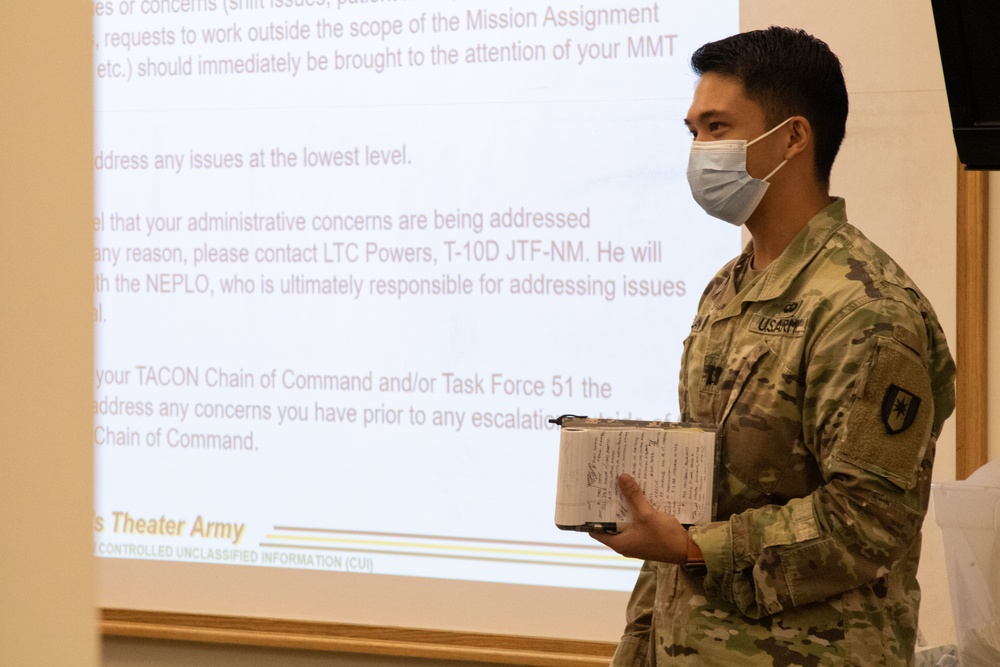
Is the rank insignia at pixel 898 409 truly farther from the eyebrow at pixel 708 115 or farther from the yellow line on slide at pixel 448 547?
the yellow line on slide at pixel 448 547

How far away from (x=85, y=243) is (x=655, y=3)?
230 centimetres

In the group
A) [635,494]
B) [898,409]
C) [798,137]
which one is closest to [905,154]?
[798,137]

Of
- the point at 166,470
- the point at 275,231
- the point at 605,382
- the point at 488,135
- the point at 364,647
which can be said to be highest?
the point at 488,135

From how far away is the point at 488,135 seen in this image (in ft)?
8.51

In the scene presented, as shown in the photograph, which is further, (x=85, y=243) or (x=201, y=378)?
(x=201, y=378)

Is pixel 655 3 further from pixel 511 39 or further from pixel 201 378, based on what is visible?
pixel 201 378

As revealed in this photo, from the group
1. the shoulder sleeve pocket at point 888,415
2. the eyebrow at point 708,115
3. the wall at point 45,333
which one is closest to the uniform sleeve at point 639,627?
the shoulder sleeve pocket at point 888,415

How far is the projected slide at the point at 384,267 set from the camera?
249cm

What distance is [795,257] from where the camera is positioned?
1396 millimetres

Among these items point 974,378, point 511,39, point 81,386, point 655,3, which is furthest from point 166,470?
point 81,386

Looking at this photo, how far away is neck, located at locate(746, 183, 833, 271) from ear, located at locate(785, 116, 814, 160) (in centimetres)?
5

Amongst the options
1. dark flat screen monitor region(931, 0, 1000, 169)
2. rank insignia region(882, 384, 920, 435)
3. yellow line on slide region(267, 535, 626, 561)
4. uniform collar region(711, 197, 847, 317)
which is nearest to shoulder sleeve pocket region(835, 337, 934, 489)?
rank insignia region(882, 384, 920, 435)

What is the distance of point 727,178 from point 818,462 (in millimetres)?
435

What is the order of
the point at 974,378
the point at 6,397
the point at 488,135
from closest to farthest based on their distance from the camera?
the point at 6,397
the point at 974,378
the point at 488,135
